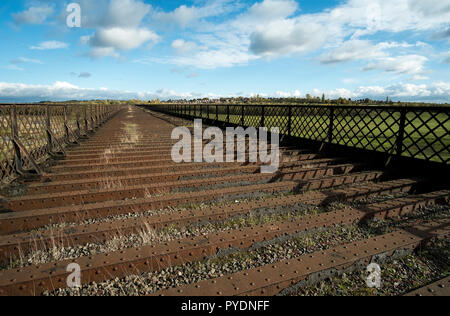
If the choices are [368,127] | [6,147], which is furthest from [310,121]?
[6,147]

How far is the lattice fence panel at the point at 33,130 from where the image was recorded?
20.2 feet

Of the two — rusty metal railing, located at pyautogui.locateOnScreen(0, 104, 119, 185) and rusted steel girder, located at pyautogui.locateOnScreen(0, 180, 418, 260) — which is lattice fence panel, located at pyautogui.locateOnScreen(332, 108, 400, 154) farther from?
rusty metal railing, located at pyautogui.locateOnScreen(0, 104, 119, 185)

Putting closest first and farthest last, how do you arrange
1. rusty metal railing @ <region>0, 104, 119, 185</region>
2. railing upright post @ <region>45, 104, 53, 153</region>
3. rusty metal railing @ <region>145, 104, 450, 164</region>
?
rusty metal railing @ <region>0, 104, 119, 185</region> < rusty metal railing @ <region>145, 104, 450, 164</region> < railing upright post @ <region>45, 104, 53, 153</region>

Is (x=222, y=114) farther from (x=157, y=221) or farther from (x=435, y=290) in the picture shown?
(x=435, y=290)

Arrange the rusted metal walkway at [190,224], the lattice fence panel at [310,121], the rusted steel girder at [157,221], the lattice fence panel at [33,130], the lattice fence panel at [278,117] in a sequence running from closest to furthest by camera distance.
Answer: the rusted metal walkway at [190,224] → the rusted steel girder at [157,221] → the lattice fence panel at [33,130] → the lattice fence panel at [310,121] → the lattice fence panel at [278,117]

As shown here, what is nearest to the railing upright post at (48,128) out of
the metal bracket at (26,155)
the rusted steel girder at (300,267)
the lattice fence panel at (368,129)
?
the metal bracket at (26,155)

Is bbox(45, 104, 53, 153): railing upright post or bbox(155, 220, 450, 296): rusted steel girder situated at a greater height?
bbox(45, 104, 53, 153): railing upright post

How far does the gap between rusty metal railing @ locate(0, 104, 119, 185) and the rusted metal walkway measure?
553mm

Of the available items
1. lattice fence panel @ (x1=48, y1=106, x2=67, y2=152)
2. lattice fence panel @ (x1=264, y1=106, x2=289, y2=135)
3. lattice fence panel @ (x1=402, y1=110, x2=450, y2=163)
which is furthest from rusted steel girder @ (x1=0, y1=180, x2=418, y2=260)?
lattice fence panel @ (x1=264, y1=106, x2=289, y2=135)

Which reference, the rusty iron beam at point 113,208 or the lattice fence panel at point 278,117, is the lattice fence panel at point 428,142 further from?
the lattice fence panel at point 278,117

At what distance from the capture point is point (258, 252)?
9.76 feet

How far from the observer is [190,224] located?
11.7 feet

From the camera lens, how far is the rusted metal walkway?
243 centimetres
